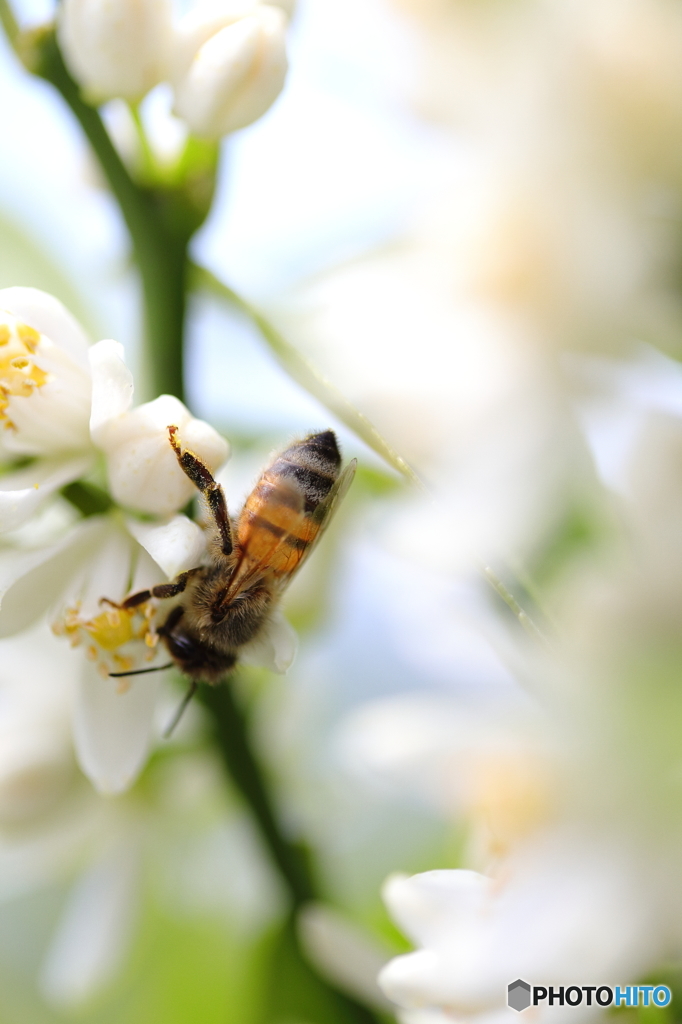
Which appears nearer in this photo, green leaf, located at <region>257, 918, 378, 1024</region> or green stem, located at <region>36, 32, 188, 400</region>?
green stem, located at <region>36, 32, 188, 400</region>

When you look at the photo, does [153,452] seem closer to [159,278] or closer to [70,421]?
[70,421]

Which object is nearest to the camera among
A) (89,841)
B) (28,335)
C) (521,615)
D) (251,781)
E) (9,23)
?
(521,615)

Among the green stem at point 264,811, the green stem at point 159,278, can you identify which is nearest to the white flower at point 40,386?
the green stem at point 159,278

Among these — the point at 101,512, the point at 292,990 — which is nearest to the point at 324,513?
the point at 101,512

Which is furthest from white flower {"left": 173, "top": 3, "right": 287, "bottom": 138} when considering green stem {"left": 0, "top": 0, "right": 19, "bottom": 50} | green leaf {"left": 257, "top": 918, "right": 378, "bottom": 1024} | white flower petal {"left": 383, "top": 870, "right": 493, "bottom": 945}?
green leaf {"left": 257, "top": 918, "right": 378, "bottom": 1024}

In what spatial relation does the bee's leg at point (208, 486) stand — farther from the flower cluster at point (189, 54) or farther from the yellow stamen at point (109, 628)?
the flower cluster at point (189, 54)

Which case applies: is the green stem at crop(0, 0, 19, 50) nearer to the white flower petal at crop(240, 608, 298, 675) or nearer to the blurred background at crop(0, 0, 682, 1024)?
the blurred background at crop(0, 0, 682, 1024)

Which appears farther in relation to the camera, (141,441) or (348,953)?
(348,953)

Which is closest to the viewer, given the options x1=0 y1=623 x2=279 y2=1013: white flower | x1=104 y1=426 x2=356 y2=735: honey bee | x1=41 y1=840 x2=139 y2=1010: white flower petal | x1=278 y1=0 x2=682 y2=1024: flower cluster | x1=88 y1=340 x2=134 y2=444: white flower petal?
x1=278 y1=0 x2=682 y2=1024: flower cluster
